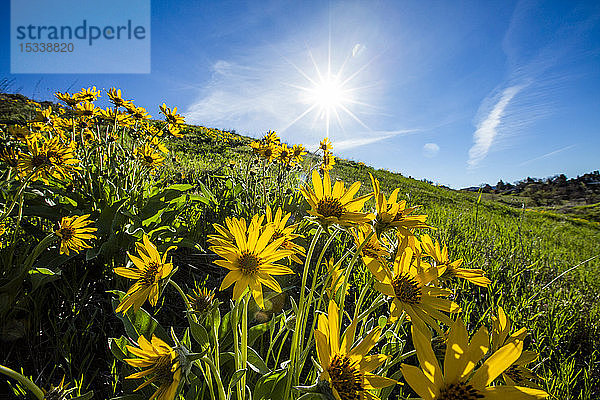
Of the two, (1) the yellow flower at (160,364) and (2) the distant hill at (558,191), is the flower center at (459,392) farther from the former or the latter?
(2) the distant hill at (558,191)

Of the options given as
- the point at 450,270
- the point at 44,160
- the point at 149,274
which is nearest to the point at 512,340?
the point at 450,270

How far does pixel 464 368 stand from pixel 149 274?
2.78 ft

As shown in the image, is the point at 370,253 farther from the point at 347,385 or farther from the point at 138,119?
the point at 138,119

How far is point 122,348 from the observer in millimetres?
1062

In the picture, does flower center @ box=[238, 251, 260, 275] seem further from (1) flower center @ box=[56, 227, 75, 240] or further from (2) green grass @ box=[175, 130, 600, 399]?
(2) green grass @ box=[175, 130, 600, 399]

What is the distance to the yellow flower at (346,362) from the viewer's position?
624mm

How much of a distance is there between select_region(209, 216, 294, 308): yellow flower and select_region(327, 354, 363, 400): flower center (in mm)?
220

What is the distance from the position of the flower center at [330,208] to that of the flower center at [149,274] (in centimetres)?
53

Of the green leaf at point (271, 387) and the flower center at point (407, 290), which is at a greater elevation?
the flower center at point (407, 290)

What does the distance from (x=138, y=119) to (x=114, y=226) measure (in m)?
1.44

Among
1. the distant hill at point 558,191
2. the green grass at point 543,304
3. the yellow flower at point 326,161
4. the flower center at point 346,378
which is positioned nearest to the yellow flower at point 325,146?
the yellow flower at point 326,161

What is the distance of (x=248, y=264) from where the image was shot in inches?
31.1

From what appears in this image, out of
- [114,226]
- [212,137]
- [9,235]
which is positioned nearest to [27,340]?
[114,226]

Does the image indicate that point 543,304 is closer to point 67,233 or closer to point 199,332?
point 199,332
